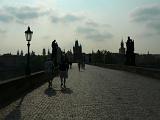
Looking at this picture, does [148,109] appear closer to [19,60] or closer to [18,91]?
[18,91]

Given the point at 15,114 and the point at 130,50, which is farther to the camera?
the point at 130,50

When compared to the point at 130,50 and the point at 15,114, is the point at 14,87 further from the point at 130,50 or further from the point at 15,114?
the point at 130,50

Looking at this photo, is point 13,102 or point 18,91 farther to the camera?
point 18,91

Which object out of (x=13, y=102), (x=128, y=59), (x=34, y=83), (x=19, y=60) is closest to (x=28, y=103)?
(x=13, y=102)

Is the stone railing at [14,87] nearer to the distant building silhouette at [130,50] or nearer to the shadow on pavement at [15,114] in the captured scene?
the shadow on pavement at [15,114]

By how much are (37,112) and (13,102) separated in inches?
131

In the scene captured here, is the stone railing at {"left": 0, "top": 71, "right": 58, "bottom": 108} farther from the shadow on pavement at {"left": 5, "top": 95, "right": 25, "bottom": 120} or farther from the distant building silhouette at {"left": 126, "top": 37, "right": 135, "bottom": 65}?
the distant building silhouette at {"left": 126, "top": 37, "right": 135, "bottom": 65}

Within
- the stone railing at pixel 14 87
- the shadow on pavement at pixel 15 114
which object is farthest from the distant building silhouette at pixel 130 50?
the shadow on pavement at pixel 15 114

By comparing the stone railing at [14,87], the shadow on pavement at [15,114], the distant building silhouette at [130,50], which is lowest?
the shadow on pavement at [15,114]

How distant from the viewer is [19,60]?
16000 cm

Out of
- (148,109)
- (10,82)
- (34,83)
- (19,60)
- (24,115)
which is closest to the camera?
(24,115)

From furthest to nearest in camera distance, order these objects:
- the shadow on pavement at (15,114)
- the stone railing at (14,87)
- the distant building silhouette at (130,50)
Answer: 1. the distant building silhouette at (130,50)
2. the stone railing at (14,87)
3. the shadow on pavement at (15,114)

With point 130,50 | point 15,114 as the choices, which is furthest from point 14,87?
point 130,50

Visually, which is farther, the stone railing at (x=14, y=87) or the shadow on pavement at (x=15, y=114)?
the stone railing at (x=14, y=87)
